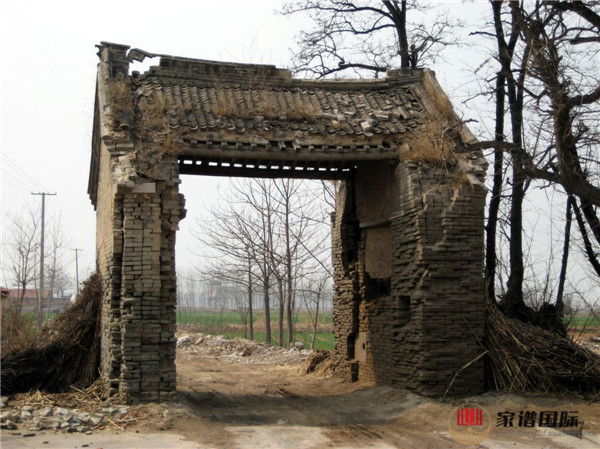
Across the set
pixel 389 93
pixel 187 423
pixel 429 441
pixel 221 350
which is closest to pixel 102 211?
pixel 187 423

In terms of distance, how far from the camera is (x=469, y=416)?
1072 centimetres

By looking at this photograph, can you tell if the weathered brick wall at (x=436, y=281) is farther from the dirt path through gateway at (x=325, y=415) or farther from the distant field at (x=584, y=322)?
the distant field at (x=584, y=322)

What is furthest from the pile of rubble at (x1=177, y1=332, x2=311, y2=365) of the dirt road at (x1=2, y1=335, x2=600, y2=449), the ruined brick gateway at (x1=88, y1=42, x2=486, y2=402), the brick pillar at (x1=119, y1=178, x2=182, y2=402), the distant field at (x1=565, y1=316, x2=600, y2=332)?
the brick pillar at (x1=119, y1=178, x2=182, y2=402)

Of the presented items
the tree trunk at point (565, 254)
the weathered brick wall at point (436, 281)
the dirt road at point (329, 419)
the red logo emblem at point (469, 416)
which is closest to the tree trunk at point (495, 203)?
the tree trunk at point (565, 254)

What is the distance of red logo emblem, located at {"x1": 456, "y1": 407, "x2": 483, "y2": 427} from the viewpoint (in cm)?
1040

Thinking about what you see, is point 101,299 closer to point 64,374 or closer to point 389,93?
point 64,374

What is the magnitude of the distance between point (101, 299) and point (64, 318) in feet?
3.22

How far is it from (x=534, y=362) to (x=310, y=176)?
19.7ft

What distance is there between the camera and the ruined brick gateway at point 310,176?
36.3 feet

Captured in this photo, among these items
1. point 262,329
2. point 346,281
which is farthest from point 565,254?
point 262,329

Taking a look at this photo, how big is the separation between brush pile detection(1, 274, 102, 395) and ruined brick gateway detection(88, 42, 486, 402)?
0.81 meters

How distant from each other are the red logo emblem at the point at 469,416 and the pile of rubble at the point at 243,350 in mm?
9774

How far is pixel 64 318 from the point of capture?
13195 mm

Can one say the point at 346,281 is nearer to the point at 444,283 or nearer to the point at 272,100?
the point at 444,283
